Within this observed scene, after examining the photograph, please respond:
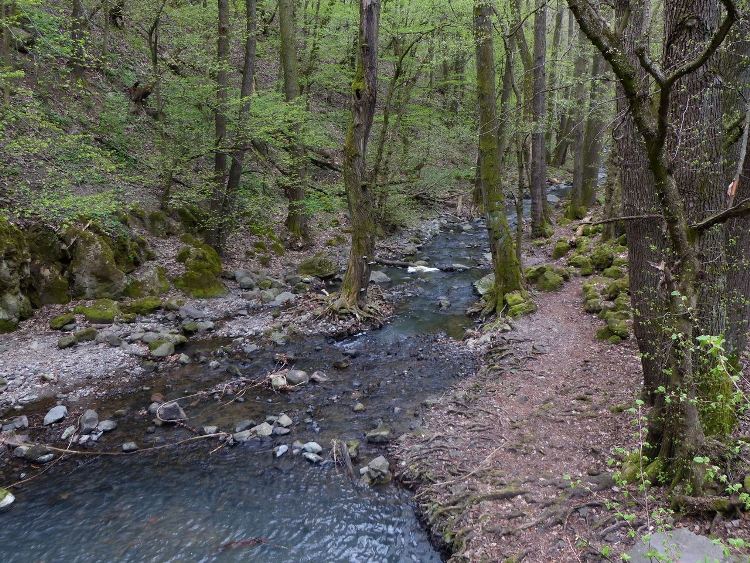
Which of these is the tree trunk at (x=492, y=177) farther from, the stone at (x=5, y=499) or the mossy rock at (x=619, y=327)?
the stone at (x=5, y=499)

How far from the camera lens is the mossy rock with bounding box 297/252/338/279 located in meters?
13.5

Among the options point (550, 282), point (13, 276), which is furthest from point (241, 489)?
point (550, 282)

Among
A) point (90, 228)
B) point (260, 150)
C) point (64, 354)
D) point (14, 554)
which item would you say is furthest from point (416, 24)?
point (14, 554)

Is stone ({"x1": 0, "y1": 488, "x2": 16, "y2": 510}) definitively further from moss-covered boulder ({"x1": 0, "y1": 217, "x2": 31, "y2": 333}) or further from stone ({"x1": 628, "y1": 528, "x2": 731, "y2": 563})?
stone ({"x1": 628, "y1": 528, "x2": 731, "y2": 563})

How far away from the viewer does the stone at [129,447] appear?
596cm

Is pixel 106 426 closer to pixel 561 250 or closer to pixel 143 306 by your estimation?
pixel 143 306

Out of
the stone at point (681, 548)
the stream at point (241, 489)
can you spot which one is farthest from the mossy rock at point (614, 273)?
the stone at point (681, 548)

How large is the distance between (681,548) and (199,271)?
34.7 feet

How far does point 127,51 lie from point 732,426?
66.0ft

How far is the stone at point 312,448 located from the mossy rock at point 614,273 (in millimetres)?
6987

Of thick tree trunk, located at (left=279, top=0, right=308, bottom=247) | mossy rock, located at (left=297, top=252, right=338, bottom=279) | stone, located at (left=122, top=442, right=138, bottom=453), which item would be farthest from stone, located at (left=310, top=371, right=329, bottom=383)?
thick tree trunk, located at (left=279, top=0, right=308, bottom=247)

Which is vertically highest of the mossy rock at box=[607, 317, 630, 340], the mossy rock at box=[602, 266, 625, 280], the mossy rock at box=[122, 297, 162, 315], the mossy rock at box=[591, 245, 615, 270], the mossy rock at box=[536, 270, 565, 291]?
the mossy rock at box=[591, 245, 615, 270]

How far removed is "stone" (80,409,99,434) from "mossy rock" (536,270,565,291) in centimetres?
876

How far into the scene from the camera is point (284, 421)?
6.49 metres
